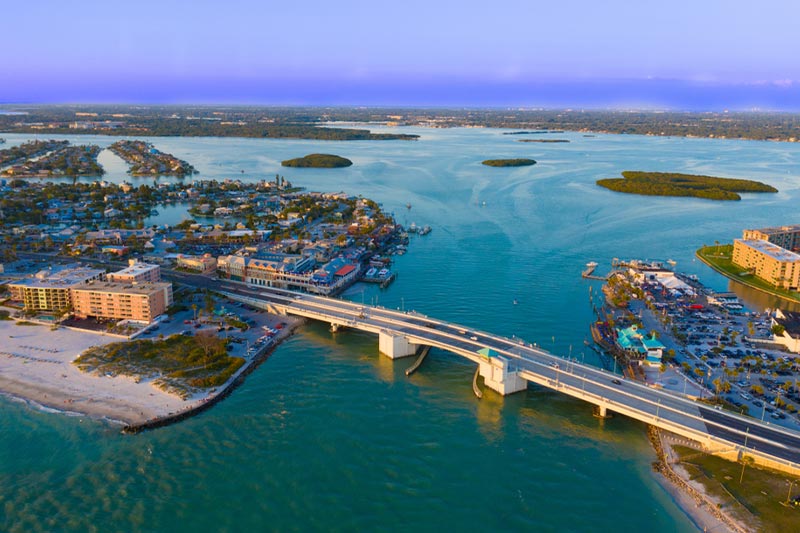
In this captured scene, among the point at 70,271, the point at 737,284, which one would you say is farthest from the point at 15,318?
the point at 737,284

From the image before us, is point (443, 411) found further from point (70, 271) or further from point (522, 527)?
point (70, 271)

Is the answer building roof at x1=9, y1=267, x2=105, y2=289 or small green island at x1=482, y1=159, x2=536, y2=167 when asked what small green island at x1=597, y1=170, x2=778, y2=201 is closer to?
small green island at x1=482, y1=159, x2=536, y2=167

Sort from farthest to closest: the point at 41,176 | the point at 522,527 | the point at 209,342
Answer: the point at 41,176
the point at 209,342
the point at 522,527

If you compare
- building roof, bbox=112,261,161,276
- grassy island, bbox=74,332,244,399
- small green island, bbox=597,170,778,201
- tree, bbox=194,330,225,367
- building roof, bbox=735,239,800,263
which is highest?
small green island, bbox=597,170,778,201

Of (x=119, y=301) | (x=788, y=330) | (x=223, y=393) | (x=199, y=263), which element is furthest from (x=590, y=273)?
(x=119, y=301)

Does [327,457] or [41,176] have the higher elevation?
[41,176]

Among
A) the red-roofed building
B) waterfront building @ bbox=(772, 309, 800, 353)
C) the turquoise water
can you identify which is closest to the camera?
the turquoise water

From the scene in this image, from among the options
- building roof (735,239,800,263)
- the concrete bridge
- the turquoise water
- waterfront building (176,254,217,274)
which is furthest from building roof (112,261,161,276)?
building roof (735,239,800,263)

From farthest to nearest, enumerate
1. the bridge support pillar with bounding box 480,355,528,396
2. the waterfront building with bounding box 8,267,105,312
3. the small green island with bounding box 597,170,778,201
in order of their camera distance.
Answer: the small green island with bounding box 597,170,778,201 → the waterfront building with bounding box 8,267,105,312 → the bridge support pillar with bounding box 480,355,528,396
